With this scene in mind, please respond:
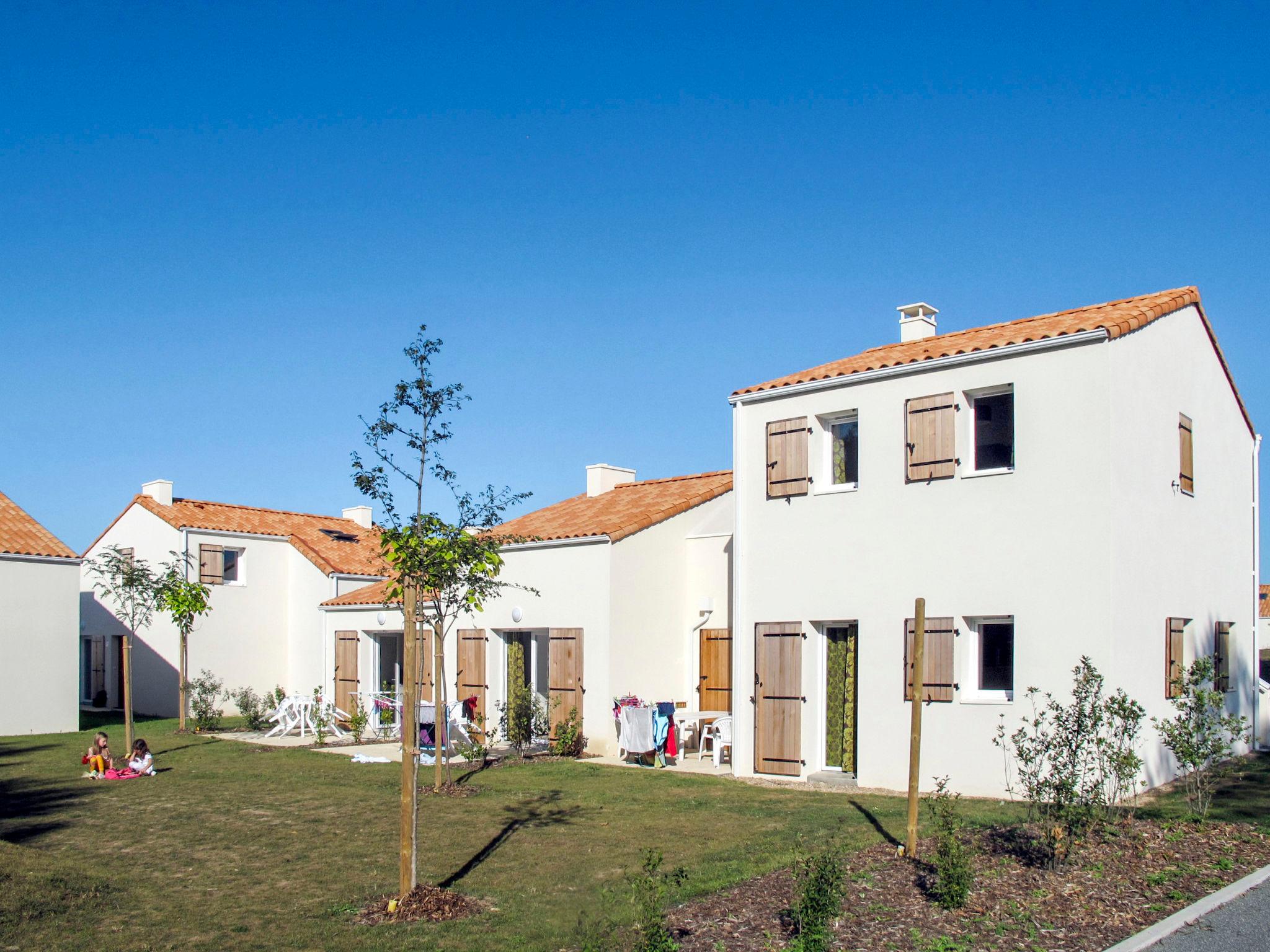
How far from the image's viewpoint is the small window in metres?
28.0

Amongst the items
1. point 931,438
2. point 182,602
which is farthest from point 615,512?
point 182,602

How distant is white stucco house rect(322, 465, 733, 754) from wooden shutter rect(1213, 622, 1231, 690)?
7316mm

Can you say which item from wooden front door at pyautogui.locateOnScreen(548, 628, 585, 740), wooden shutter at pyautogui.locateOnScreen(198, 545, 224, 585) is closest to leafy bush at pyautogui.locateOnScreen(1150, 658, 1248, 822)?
wooden front door at pyautogui.locateOnScreen(548, 628, 585, 740)

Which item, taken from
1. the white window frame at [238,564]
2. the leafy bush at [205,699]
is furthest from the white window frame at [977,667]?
the white window frame at [238,564]

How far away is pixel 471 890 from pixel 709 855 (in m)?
2.19

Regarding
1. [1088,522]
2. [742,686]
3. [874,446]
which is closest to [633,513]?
[742,686]

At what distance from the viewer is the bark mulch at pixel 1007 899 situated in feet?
21.9

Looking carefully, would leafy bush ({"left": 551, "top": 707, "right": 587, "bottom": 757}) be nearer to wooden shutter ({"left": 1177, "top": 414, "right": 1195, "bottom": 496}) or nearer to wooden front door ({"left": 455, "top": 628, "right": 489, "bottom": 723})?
wooden front door ({"left": 455, "top": 628, "right": 489, "bottom": 723})

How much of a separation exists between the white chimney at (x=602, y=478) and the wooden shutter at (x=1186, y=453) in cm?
1130

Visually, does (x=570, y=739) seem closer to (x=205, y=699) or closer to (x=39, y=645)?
(x=205, y=699)

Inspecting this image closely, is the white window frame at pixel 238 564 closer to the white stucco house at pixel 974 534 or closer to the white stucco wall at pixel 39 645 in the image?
the white stucco wall at pixel 39 645

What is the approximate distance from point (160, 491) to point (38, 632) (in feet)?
23.2

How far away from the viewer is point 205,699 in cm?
2525

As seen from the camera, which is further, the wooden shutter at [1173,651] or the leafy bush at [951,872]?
the wooden shutter at [1173,651]
